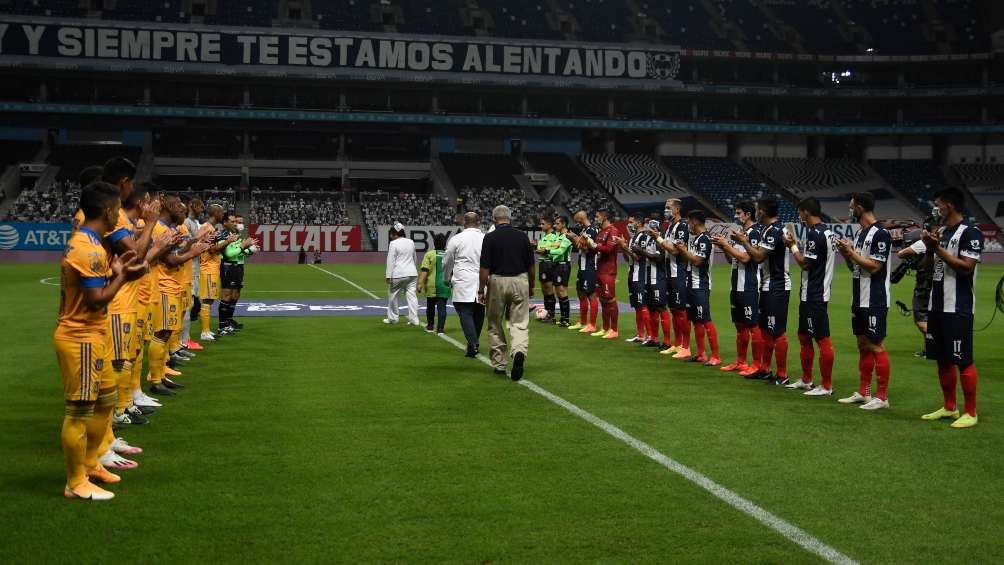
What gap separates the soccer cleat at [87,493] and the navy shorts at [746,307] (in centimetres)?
895

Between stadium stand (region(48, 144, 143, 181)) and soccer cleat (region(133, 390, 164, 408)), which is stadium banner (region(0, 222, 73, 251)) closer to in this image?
stadium stand (region(48, 144, 143, 181))

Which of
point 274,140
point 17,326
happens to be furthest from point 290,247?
point 17,326

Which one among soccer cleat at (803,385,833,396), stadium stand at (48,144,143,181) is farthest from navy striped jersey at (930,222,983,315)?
stadium stand at (48,144,143,181)

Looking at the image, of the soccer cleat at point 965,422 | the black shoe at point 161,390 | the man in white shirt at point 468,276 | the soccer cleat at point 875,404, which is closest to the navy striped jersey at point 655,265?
the man in white shirt at point 468,276

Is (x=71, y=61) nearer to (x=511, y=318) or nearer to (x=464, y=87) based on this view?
(x=464, y=87)

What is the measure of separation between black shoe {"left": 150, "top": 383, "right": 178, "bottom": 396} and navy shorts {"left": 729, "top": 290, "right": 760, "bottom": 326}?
7.46 metres

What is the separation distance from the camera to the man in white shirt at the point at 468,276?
14898 millimetres

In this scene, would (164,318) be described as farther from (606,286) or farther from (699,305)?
(606,286)

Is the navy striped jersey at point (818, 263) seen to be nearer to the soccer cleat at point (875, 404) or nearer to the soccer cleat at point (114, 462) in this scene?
the soccer cleat at point (875, 404)

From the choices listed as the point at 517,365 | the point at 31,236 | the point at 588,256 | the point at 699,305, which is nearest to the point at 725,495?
the point at 517,365

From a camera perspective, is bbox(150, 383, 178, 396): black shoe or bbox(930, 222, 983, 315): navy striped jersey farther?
bbox(150, 383, 178, 396): black shoe

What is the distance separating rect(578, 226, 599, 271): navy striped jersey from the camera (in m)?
19.4

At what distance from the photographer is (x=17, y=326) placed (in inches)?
755

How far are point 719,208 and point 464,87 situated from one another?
2041 cm
